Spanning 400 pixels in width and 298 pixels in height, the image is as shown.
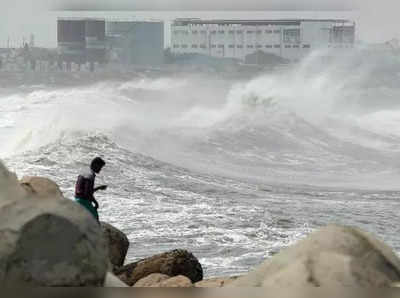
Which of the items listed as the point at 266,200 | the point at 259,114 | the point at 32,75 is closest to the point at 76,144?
the point at 266,200

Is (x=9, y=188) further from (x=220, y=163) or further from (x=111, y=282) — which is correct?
(x=220, y=163)

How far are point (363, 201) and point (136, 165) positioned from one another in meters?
7.51

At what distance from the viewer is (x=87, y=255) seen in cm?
466

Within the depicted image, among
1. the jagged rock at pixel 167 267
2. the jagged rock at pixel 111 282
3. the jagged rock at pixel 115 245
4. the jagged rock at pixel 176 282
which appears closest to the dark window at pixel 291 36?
the jagged rock at pixel 115 245

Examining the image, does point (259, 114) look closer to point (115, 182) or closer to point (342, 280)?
point (115, 182)

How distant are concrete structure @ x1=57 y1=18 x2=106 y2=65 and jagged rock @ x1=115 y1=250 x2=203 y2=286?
138m

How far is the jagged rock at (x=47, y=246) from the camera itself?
4.59 m

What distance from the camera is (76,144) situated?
1156 inches

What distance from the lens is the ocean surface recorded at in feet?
51.9

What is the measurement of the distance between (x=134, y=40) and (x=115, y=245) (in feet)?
457

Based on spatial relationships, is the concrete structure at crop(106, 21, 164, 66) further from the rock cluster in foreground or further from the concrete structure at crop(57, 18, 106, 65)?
the rock cluster in foreground

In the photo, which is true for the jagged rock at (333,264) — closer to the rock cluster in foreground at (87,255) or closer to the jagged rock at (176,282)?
the rock cluster in foreground at (87,255)

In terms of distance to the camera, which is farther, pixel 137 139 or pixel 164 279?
pixel 137 139

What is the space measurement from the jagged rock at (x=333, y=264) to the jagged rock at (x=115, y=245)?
12.8ft
